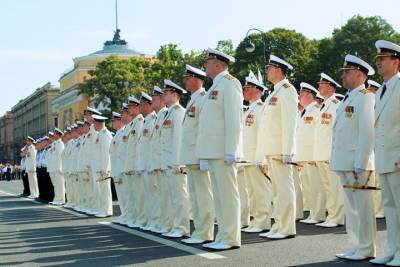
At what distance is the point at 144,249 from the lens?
382 inches

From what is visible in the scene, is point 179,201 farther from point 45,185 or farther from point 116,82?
point 116,82

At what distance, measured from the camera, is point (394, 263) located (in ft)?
24.5

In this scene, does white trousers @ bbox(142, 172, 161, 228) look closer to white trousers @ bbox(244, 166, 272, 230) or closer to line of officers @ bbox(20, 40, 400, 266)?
line of officers @ bbox(20, 40, 400, 266)

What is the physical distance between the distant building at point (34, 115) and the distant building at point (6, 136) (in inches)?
146

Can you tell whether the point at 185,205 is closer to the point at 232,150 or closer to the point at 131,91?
the point at 232,150

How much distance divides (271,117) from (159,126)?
7.21 ft

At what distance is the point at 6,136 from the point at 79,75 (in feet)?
272

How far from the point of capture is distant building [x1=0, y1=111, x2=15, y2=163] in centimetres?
16900

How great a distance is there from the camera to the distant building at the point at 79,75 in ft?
328

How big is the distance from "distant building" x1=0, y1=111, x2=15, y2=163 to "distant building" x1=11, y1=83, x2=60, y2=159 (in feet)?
12.2

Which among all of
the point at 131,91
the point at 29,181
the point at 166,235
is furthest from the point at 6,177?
the point at 166,235

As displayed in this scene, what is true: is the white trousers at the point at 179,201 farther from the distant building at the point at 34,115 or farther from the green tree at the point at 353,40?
the distant building at the point at 34,115

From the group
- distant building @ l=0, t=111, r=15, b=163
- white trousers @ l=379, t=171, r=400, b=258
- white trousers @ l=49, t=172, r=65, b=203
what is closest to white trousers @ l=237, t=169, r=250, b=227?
white trousers @ l=379, t=171, r=400, b=258

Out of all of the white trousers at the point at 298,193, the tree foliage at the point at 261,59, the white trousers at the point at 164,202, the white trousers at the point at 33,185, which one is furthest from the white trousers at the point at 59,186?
the tree foliage at the point at 261,59
